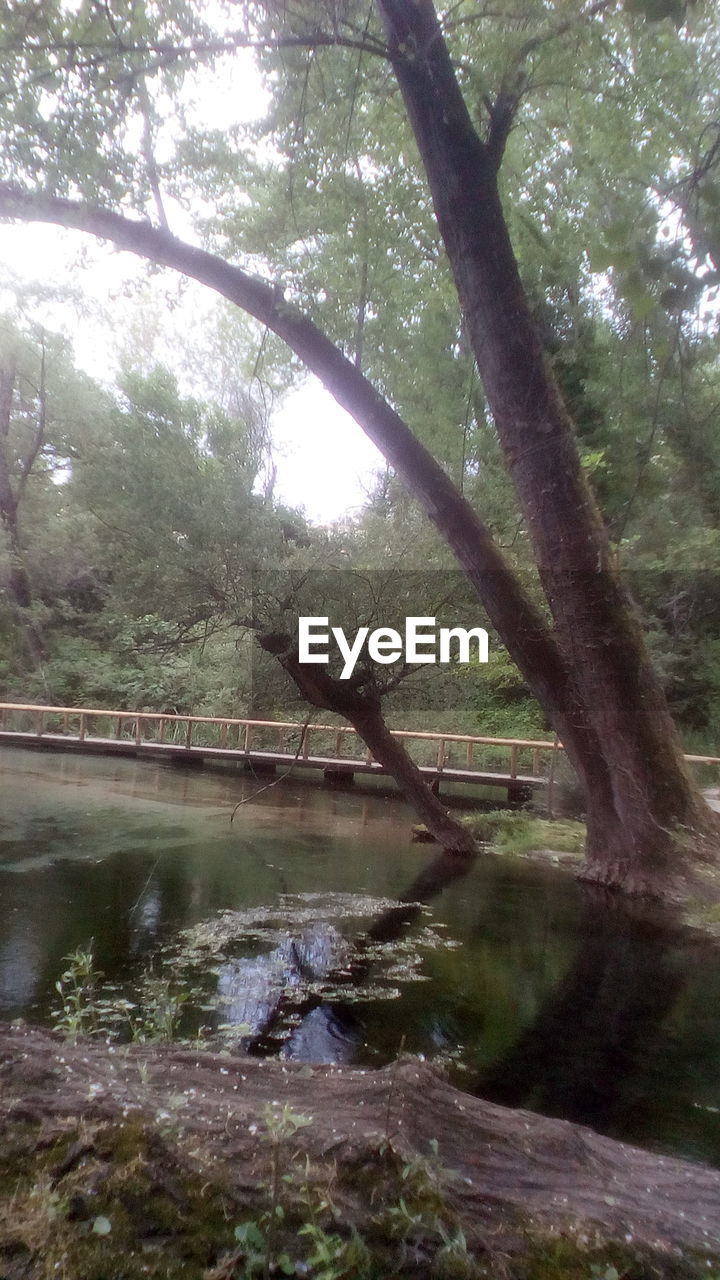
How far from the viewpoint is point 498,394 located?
444 cm

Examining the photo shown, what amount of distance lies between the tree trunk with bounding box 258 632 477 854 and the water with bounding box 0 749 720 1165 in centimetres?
36

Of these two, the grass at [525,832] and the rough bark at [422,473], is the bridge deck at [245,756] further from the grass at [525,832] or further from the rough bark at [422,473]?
the rough bark at [422,473]

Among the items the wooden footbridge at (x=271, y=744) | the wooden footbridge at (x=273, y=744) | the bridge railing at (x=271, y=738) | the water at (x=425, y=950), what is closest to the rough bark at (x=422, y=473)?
the water at (x=425, y=950)

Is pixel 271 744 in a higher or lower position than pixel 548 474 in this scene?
lower

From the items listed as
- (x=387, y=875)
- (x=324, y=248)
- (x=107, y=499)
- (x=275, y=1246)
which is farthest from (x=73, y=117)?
(x=387, y=875)

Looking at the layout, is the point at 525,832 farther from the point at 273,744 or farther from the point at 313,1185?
the point at 313,1185

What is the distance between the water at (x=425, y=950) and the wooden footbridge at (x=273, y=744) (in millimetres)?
1065

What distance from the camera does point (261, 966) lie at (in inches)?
169

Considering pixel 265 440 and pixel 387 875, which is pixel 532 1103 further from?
pixel 265 440

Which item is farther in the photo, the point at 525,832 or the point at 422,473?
the point at 525,832

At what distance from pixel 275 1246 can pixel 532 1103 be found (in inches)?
78.3

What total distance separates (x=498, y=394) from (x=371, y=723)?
3.32 meters

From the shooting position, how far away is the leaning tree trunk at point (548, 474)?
414 cm

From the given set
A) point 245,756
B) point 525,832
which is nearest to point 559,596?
point 525,832
